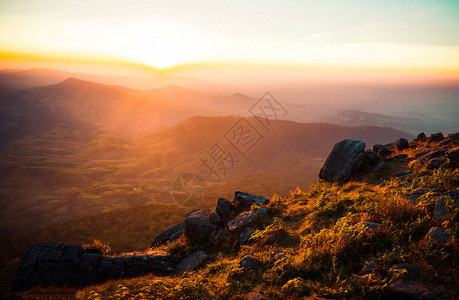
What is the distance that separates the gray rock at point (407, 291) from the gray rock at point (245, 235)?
5.77 meters

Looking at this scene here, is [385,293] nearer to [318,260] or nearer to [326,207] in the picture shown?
[318,260]

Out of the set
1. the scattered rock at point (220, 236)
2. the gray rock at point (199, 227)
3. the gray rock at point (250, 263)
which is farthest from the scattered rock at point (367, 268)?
the gray rock at point (199, 227)

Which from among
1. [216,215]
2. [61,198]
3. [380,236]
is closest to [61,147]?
[61,198]

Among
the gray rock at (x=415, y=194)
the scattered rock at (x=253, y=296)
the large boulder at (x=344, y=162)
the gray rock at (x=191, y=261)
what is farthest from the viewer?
the large boulder at (x=344, y=162)

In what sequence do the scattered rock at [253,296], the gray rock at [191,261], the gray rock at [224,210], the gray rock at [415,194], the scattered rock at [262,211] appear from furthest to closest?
the gray rock at [224,210], the scattered rock at [262,211], the gray rock at [191,261], the gray rock at [415,194], the scattered rock at [253,296]

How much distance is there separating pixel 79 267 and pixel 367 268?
10579mm

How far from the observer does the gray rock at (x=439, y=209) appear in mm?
5334

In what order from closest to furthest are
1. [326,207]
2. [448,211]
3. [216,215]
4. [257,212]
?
[448,211] → [326,207] → [257,212] → [216,215]

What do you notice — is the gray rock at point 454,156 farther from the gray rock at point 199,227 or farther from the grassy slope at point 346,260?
the gray rock at point 199,227

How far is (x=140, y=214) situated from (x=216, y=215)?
3193 cm

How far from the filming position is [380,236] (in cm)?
543

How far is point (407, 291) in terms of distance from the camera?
3.71m

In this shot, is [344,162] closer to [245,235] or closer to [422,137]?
[245,235]

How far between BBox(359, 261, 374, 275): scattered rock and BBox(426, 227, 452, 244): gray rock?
1474mm
